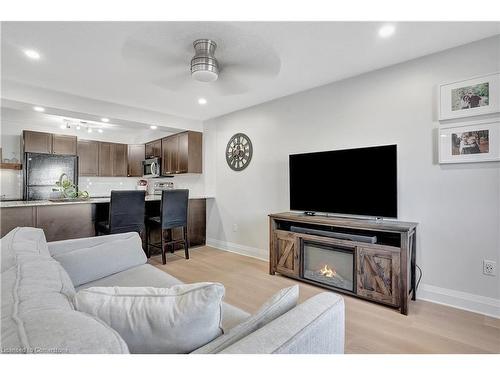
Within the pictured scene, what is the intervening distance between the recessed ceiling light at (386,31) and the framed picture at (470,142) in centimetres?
101

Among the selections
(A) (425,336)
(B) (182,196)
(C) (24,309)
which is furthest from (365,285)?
(B) (182,196)

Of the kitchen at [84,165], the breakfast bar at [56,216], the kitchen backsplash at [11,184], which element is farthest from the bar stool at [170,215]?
the kitchen backsplash at [11,184]

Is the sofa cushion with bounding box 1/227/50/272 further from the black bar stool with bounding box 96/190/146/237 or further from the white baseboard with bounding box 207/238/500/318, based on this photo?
the white baseboard with bounding box 207/238/500/318

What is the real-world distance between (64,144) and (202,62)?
4.69m

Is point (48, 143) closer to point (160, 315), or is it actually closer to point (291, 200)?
point (291, 200)

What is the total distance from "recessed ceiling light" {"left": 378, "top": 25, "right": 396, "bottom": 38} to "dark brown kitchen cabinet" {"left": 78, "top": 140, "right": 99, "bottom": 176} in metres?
6.03

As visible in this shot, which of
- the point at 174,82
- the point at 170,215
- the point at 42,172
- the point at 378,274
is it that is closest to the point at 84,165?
the point at 42,172

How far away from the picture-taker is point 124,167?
624 centimetres

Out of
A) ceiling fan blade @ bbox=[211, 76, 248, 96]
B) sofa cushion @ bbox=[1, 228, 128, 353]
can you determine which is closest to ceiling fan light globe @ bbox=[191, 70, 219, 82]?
ceiling fan blade @ bbox=[211, 76, 248, 96]

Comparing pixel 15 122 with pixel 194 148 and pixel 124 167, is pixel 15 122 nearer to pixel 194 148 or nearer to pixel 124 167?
pixel 124 167

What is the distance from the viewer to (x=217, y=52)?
2.24 meters

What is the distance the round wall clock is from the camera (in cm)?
401

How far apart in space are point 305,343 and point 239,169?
137 inches

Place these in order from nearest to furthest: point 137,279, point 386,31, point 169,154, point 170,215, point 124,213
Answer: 1. point 137,279
2. point 386,31
3. point 124,213
4. point 170,215
5. point 169,154
